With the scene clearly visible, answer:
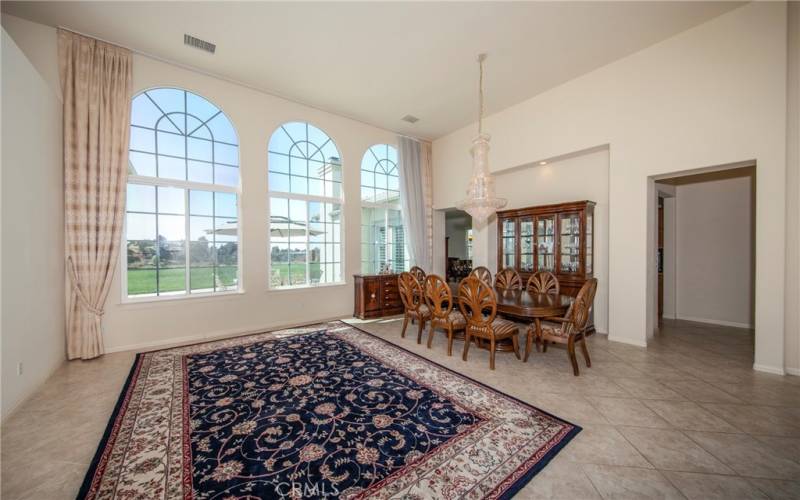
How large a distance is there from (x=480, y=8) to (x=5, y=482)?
5.16 metres

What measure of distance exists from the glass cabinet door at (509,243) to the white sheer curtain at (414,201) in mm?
1834

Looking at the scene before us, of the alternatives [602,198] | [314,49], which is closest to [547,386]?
[602,198]

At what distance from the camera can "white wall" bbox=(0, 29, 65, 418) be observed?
2.34m

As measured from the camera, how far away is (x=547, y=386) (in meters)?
2.76

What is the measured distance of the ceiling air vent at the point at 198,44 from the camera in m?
3.60

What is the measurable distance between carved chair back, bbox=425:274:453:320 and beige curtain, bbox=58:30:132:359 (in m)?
3.89

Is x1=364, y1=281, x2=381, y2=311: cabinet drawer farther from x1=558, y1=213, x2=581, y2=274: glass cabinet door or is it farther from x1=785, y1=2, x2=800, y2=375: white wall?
x1=785, y1=2, x2=800, y2=375: white wall

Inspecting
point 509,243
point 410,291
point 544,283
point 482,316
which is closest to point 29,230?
point 410,291

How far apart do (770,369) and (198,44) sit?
745cm

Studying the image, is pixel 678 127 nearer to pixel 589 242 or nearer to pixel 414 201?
pixel 589 242

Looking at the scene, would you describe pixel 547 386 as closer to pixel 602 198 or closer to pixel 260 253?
pixel 602 198

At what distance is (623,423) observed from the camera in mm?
2158

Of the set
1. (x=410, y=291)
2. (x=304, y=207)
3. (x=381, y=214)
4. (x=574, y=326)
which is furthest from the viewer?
(x=381, y=214)

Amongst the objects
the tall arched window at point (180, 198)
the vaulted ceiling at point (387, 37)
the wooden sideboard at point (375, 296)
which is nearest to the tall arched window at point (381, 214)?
the wooden sideboard at point (375, 296)
